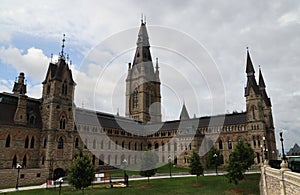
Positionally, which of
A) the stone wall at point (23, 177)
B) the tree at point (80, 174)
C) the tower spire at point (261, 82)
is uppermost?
the tower spire at point (261, 82)

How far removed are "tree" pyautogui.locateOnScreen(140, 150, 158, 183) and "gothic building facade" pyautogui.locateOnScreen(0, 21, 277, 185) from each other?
2021 cm

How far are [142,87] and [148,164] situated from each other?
239 feet

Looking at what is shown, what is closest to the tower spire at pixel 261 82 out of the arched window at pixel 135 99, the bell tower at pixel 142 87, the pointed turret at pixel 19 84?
the bell tower at pixel 142 87

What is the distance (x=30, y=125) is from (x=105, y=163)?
2674 centimetres

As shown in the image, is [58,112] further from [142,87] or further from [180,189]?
[142,87]

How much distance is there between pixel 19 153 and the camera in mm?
46094

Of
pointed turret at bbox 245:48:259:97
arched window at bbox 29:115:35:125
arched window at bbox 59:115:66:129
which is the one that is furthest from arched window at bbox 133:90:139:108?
arched window at bbox 29:115:35:125

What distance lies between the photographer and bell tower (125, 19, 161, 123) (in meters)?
110

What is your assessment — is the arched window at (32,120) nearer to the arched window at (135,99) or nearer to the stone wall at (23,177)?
the stone wall at (23,177)

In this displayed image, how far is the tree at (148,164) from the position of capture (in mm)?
39000

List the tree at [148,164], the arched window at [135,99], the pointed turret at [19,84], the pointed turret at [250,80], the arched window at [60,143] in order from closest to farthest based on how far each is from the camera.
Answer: the tree at [148,164] → the arched window at [60,143] → the pointed turret at [19,84] → the pointed turret at [250,80] → the arched window at [135,99]

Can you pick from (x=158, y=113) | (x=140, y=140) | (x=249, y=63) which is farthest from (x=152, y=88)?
(x=249, y=63)

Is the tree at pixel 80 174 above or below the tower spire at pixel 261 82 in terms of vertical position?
below

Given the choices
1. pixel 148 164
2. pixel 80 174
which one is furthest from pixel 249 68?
pixel 80 174
